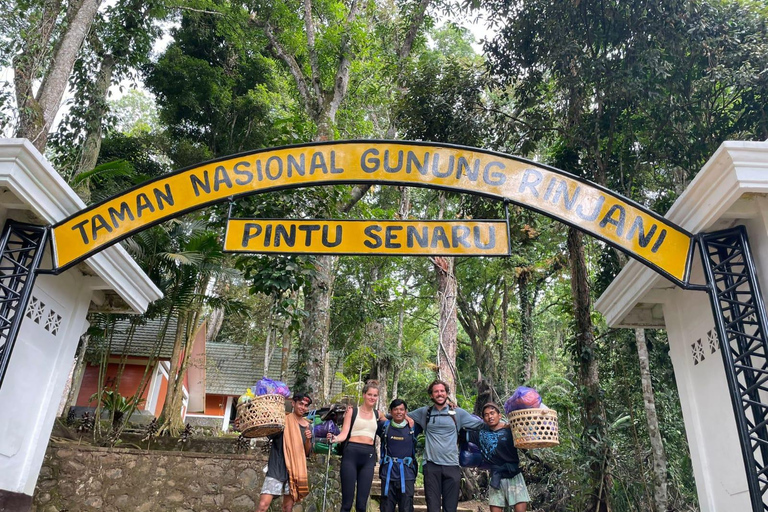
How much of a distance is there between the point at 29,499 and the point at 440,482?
11.9 ft

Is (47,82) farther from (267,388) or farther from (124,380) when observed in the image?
(124,380)

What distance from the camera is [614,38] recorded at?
8008 millimetres

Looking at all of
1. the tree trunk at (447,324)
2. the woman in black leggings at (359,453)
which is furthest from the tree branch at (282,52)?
the woman in black leggings at (359,453)

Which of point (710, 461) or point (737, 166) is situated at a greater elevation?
point (737, 166)

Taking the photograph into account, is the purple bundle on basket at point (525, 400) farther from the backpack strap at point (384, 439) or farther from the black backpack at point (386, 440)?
the backpack strap at point (384, 439)

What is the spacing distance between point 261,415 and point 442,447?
169 cm

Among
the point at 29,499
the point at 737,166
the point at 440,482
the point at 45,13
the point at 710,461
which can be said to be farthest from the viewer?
the point at 45,13

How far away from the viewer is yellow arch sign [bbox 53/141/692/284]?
440cm

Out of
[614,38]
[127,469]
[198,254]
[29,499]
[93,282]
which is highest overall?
[614,38]

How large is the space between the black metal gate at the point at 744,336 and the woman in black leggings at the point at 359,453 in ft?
9.63

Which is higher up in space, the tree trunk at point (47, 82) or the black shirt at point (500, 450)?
the tree trunk at point (47, 82)

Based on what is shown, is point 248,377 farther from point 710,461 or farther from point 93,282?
point 710,461

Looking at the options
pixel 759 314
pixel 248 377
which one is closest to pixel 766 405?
pixel 759 314

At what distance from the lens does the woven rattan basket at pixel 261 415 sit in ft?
16.5
